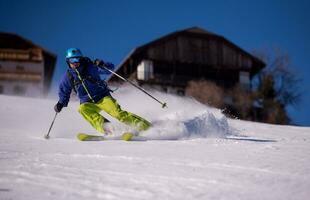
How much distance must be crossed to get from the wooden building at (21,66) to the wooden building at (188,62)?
6.49 m

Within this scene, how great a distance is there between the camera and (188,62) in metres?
36.9

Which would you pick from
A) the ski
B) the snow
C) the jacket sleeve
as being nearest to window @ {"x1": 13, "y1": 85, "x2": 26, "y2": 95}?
the jacket sleeve

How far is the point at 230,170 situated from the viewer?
403 centimetres

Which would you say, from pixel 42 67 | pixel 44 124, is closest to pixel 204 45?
pixel 42 67

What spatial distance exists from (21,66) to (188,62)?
44.3ft

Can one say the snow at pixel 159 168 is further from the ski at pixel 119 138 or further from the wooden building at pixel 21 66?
the wooden building at pixel 21 66

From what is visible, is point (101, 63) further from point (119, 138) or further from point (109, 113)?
point (119, 138)

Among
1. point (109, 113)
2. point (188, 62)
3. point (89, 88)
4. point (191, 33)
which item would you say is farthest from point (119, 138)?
point (191, 33)

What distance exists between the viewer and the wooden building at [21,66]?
37.2 meters

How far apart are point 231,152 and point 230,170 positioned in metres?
1.11

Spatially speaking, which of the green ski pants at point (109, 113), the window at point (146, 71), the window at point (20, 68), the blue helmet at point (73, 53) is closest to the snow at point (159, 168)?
the green ski pants at point (109, 113)

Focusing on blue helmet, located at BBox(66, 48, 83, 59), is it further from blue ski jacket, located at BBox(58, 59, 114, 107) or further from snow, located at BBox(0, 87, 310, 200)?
snow, located at BBox(0, 87, 310, 200)

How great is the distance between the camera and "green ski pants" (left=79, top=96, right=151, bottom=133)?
22.7 ft

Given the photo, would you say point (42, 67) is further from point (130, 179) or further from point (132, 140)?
point (130, 179)
